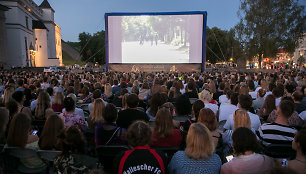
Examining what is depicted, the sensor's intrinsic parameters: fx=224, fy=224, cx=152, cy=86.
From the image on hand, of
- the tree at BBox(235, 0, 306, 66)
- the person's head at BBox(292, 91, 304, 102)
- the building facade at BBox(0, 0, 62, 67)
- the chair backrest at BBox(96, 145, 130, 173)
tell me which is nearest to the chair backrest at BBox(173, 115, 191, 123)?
A: the chair backrest at BBox(96, 145, 130, 173)

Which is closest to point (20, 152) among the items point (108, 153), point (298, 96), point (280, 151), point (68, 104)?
point (108, 153)

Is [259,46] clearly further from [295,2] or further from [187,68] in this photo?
[187,68]

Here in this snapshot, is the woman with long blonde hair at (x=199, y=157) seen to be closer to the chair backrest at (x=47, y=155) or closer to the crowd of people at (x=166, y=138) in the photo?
the crowd of people at (x=166, y=138)

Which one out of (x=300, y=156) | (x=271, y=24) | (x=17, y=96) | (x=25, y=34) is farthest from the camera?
(x=25, y=34)

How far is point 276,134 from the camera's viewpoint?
3.21m

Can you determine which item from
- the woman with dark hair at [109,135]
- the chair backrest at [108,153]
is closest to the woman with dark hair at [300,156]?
the chair backrest at [108,153]

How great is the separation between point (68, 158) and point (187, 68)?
22.4 metres

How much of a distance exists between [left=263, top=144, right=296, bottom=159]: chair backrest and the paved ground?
20.3 meters

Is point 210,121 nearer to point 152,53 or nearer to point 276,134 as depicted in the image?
point 276,134

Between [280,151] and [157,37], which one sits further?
[157,37]

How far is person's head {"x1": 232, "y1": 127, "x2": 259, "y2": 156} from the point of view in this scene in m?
2.24

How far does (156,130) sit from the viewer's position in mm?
3092

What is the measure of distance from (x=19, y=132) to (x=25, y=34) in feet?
135

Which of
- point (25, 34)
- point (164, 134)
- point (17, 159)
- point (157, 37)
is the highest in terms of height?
point (25, 34)
